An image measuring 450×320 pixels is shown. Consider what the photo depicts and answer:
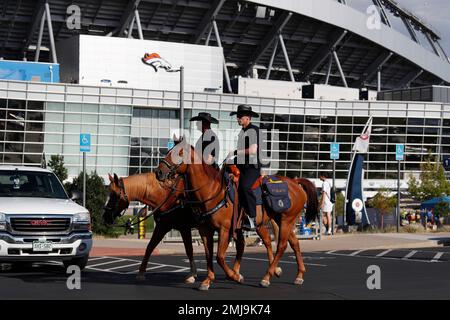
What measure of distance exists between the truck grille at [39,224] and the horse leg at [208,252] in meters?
3.24

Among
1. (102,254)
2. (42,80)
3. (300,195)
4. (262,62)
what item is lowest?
(102,254)

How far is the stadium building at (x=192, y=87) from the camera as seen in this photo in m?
71.9

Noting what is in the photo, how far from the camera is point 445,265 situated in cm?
1892

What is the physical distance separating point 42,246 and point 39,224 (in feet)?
1.28

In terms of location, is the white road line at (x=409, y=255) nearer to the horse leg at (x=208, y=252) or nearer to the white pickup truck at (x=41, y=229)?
the white pickup truck at (x=41, y=229)

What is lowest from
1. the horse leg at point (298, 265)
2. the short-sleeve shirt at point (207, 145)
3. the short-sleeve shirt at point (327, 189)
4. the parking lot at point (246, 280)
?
the parking lot at point (246, 280)

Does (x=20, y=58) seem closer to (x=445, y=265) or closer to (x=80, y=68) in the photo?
(x=80, y=68)

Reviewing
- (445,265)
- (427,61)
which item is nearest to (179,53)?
(427,61)

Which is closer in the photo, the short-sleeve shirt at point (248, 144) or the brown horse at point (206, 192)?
the brown horse at point (206, 192)

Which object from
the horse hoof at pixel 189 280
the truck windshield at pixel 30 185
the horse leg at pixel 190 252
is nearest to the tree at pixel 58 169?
the truck windshield at pixel 30 185

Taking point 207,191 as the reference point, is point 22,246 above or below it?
below

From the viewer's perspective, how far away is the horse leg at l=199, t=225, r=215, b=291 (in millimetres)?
13500

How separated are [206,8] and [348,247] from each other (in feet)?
219

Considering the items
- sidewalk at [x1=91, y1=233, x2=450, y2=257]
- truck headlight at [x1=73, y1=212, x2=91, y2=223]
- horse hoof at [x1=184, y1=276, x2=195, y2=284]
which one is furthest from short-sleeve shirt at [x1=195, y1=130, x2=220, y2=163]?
sidewalk at [x1=91, y1=233, x2=450, y2=257]
